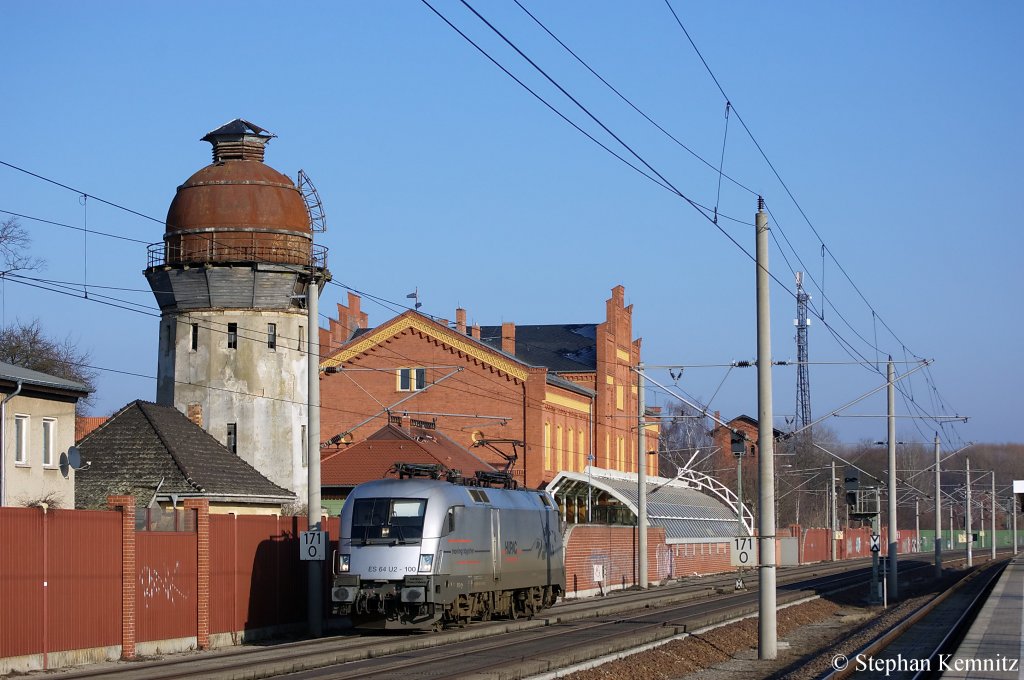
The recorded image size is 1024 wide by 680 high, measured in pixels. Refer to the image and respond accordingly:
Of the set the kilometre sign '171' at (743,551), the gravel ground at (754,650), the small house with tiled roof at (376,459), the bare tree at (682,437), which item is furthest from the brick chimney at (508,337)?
the bare tree at (682,437)

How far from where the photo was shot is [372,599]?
28.6 metres

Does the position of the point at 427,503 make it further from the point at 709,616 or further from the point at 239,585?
the point at 709,616

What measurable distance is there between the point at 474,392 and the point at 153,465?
2755 centimetres

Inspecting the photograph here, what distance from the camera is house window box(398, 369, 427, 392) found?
6694 cm

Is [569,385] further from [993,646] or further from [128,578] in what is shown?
[993,646]

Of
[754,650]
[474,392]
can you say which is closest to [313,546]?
[754,650]

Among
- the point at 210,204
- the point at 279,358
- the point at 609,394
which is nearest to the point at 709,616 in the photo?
the point at 279,358

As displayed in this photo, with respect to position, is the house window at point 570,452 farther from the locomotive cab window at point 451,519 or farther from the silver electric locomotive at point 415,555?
the locomotive cab window at point 451,519

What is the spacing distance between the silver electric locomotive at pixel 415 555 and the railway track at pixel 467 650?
60cm

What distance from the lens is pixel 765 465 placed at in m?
23.8

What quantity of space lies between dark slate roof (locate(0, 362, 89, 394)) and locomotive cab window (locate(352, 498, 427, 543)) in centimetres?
894

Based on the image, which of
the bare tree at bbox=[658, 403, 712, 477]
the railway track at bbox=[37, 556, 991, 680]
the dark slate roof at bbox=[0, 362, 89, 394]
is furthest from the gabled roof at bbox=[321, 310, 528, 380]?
the bare tree at bbox=[658, 403, 712, 477]

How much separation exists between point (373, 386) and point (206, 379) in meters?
20.5

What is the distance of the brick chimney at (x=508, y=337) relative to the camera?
7288 centimetres
